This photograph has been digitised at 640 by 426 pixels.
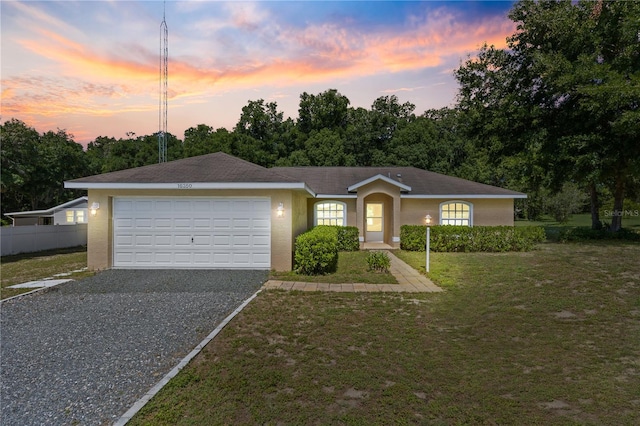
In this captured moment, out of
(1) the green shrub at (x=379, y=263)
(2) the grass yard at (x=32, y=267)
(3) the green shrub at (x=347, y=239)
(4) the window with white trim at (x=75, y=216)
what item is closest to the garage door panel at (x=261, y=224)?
(1) the green shrub at (x=379, y=263)

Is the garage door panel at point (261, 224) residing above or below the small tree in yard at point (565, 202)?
below

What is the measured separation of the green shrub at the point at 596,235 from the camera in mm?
17406

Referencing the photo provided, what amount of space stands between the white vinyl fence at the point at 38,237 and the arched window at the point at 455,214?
66.8 ft

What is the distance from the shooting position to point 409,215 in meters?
17.2

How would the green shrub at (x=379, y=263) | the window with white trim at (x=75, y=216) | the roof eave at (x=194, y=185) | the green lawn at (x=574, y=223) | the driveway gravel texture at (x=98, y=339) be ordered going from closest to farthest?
the driveway gravel texture at (x=98, y=339), the green shrub at (x=379, y=263), the roof eave at (x=194, y=185), the window with white trim at (x=75, y=216), the green lawn at (x=574, y=223)

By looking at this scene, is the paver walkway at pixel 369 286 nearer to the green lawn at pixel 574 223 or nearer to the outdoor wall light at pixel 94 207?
the outdoor wall light at pixel 94 207

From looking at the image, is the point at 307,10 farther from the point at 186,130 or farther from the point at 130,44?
the point at 186,130

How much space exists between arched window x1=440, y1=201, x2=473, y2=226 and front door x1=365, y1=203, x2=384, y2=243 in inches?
130

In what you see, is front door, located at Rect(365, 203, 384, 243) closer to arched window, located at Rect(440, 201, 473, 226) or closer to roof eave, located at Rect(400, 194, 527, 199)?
roof eave, located at Rect(400, 194, 527, 199)

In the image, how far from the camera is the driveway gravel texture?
3363mm

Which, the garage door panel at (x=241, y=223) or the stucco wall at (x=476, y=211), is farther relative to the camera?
the stucco wall at (x=476, y=211)

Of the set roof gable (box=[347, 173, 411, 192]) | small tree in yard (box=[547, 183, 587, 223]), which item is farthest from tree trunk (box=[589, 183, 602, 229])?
small tree in yard (box=[547, 183, 587, 223])

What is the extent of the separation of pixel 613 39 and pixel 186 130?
46077mm

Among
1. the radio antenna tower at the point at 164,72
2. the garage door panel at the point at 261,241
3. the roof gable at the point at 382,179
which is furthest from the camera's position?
the roof gable at the point at 382,179
